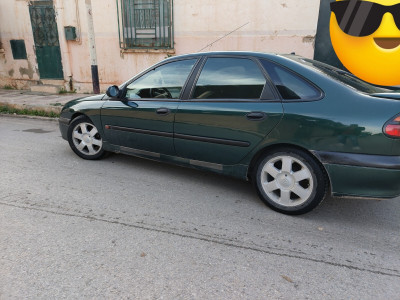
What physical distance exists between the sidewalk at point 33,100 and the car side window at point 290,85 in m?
6.38

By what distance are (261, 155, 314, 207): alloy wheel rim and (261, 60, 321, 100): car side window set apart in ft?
1.90

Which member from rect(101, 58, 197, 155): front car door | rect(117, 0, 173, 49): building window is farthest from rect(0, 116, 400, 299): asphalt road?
rect(117, 0, 173, 49): building window

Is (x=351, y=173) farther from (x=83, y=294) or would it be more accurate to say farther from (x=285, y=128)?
(x=83, y=294)

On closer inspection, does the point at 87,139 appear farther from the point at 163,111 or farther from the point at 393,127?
the point at 393,127

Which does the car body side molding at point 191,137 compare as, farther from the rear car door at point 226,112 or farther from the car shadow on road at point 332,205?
the car shadow on road at point 332,205

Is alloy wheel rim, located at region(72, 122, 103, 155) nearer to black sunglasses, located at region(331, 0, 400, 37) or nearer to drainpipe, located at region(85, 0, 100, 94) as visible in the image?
drainpipe, located at region(85, 0, 100, 94)

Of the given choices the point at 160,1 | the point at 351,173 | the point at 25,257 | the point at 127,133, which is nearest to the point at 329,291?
the point at 351,173

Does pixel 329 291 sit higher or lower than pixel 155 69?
lower

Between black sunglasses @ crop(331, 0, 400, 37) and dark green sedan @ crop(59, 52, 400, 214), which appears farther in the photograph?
black sunglasses @ crop(331, 0, 400, 37)

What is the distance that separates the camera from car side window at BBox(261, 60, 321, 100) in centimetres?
289

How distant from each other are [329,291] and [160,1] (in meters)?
8.62

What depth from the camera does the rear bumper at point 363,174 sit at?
260 cm

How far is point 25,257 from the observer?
238cm

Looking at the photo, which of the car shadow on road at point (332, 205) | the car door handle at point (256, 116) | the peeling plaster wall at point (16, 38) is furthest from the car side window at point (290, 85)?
the peeling plaster wall at point (16, 38)
